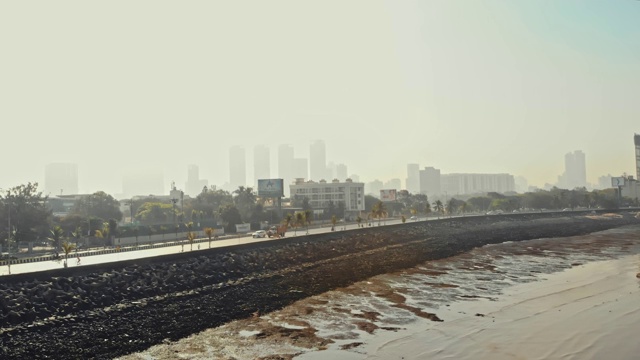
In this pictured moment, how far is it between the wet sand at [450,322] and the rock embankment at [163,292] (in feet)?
7.74

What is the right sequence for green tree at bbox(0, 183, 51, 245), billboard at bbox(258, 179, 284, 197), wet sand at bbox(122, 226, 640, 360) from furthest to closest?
billboard at bbox(258, 179, 284, 197) < green tree at bbox(0, 183, 51, 245) < wet sand at bbox(122, 226, 640, 360)

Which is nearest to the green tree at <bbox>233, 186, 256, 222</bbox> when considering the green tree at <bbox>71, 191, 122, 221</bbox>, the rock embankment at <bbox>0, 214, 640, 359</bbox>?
the green tree at <bbox>71, 191, 122, 221</bbox>

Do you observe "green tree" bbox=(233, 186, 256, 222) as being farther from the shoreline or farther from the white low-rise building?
the shoreline

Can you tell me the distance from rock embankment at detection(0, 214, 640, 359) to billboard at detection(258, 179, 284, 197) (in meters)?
50.6

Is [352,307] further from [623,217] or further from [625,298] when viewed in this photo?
[623,217]

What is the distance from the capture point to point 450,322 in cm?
2781

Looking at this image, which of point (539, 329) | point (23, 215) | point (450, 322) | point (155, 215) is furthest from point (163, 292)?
point (155, 215)

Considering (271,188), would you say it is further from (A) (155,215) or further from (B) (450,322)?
(B) (450,322)

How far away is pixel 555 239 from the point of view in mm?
80750

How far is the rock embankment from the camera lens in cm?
2522

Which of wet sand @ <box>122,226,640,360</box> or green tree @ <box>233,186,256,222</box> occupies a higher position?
green tree @ <box>233,186,256,222</box>

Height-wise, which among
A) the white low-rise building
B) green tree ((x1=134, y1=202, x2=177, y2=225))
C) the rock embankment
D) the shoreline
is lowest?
the shoreline

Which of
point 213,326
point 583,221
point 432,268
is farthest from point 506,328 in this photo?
point 583,221

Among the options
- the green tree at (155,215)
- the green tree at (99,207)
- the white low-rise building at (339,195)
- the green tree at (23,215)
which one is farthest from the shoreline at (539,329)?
the green tree at (99,207)
